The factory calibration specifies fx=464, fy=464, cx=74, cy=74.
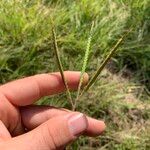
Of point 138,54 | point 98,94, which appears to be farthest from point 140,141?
point 138,54

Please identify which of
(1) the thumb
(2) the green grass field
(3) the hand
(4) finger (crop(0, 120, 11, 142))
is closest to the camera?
(1) the thumb

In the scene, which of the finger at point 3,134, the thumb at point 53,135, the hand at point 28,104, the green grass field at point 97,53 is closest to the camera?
the thumb at point 53,135

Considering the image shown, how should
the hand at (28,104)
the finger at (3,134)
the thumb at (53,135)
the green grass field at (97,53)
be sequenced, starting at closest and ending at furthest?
the thumb at (53,135)
the finger at (3,134)
the hand at (28,104)
the green grass field at (97,53)

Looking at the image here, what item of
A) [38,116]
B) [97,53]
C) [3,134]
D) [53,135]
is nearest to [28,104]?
[38,116]

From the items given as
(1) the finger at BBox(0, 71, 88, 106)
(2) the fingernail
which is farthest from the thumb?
(1) the finger at BBox(0, 71, 88, 106)

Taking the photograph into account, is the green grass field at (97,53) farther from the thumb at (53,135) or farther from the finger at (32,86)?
the thumb at (53,135)

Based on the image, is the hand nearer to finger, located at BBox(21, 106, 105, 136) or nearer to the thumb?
finger, located at BBox(21, 106, 105, 136)

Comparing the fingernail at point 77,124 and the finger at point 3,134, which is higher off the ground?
the fingernail at point 77,124

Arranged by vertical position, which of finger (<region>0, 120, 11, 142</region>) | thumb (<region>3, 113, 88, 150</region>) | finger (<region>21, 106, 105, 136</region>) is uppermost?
thumb (<region>3, 113, 88, 150</region>)

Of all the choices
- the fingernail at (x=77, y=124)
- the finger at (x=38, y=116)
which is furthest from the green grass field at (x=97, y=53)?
the fingernail at (x=77, y=124)
